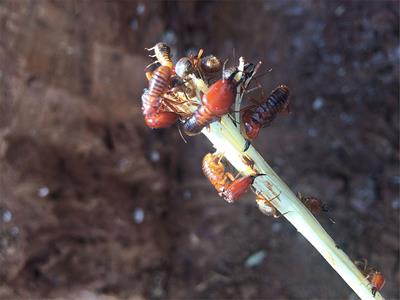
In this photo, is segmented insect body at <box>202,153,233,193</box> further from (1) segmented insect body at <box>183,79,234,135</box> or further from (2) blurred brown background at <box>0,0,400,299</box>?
(2) blurred brown background at <box>0,0,400,299</box>

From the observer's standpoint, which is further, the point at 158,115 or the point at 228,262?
the point at 228,262

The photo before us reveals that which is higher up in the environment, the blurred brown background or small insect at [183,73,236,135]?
the blurred brown background

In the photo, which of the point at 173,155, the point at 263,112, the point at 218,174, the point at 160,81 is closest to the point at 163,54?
the point at 160,81

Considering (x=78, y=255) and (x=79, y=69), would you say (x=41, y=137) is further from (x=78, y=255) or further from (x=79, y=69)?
(x=78, y=255)

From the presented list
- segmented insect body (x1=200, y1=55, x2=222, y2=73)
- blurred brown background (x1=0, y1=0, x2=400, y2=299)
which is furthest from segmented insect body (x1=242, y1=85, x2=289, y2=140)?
blurred brown background (x1=0, y1=0, x2=400, y2=299)

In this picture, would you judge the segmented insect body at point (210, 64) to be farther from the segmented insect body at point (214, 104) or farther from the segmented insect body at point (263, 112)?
the segmented insect body at point (263, 112)

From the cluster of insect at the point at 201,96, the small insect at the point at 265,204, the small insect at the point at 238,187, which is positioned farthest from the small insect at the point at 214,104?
the small insect at the point at 265,204

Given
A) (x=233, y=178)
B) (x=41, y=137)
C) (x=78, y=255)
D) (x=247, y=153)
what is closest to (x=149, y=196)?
(x=78, y=255)

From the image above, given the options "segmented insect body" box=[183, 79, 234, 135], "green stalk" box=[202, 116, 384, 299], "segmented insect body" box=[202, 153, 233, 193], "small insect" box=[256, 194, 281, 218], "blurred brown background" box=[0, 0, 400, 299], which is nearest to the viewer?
"segmented insect body" box=[183, 79, 234, 135]

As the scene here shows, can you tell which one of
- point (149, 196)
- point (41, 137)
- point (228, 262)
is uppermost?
point (41, 137)
